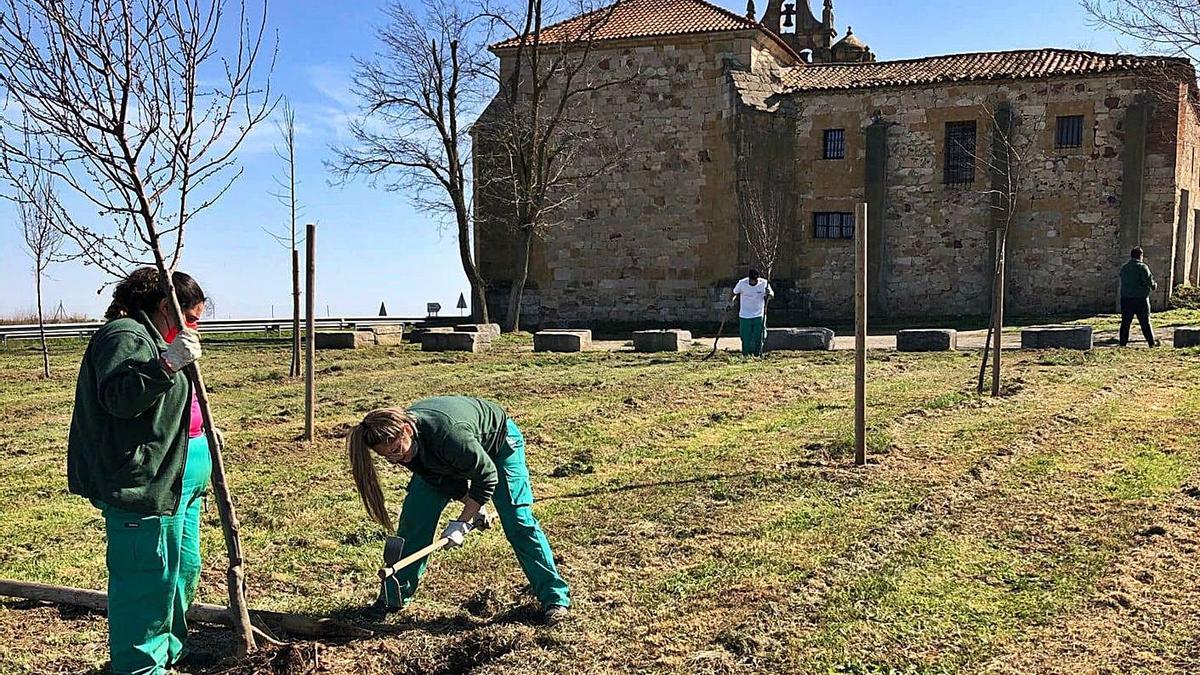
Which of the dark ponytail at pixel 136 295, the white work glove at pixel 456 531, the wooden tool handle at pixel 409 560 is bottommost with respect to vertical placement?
the wooden tool handle at pixel 409 560

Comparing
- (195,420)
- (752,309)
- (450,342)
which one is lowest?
(450,342)

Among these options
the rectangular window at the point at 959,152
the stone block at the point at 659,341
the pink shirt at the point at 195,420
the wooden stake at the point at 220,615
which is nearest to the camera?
the pink shirt at the point at 195,420

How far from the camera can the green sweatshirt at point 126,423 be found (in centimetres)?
351

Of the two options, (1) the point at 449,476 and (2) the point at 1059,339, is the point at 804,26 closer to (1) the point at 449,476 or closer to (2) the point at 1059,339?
(2) the point at 1059,339

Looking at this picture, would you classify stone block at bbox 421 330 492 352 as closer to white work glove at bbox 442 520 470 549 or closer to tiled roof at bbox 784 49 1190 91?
tiled roof at bbox 784 49 1190 91

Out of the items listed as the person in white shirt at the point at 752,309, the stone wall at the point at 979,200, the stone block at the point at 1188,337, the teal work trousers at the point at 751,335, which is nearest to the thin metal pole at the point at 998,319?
the person in white shirt at the point at 752,309

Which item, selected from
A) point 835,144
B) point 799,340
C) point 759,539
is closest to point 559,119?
point 835,144

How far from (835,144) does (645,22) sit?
6391mm

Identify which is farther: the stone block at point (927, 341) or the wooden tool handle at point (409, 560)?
the stone block at point (927, 341)

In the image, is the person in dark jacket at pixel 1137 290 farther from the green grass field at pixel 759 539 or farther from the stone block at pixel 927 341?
the green grass field at pixel 759 539

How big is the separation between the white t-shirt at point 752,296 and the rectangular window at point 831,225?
11.7 metres

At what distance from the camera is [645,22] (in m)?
28.0

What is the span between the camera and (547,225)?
26.0 meters

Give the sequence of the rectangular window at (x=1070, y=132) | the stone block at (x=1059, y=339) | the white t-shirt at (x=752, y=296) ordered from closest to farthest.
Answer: the white t-shirt at (x=752, y=296) → the stone block at (x=1059, y=339) → the rectangular window at (x=1070, y=132)
